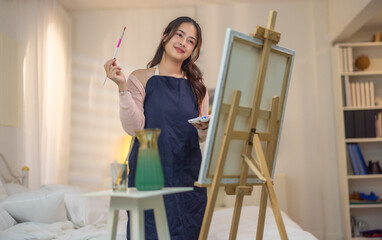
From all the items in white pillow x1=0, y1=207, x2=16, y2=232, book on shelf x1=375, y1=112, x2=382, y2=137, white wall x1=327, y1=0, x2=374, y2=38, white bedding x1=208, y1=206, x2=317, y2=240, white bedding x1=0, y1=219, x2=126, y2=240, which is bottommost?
white bedding x1=208, y1=206, x2=317, y2=240

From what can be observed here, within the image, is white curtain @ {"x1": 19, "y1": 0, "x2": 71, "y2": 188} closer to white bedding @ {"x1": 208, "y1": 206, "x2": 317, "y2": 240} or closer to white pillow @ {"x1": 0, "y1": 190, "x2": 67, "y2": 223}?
white pillow @ {"x1": 0, "y1": 190, "x2": 67, "y2": 223}

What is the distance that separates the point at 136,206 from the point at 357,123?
3760 millimetres

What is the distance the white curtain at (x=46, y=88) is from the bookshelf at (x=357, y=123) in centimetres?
298

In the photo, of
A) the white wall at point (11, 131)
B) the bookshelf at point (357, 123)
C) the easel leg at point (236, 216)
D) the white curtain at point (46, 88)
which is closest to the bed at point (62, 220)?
the white wall at point (11, 131)

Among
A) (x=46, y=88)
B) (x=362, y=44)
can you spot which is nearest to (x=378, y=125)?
(x=362, y=44)

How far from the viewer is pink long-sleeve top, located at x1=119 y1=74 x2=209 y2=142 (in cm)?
170

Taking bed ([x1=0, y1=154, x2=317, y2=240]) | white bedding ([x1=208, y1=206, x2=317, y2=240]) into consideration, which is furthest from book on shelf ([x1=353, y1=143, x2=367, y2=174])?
bed ([x1=0, y1=154, x2=317, y2=240])

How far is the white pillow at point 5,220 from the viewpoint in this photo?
2.35 m

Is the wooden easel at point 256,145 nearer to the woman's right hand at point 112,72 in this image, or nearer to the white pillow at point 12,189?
the woman's right hand at point 112,72

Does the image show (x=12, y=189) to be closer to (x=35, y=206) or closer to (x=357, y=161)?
(x=35, y=206)

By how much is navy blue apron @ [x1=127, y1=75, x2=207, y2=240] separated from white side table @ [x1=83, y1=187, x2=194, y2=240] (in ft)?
1.02

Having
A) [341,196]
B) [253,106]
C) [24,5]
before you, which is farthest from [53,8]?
[341,196]

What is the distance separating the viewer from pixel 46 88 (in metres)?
4.09

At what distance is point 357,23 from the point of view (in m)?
4.06
